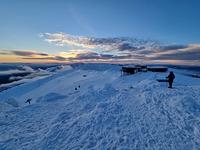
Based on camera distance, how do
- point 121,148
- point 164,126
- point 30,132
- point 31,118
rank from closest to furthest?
point 121,148
point 164,126
point 30,132
point 31,118

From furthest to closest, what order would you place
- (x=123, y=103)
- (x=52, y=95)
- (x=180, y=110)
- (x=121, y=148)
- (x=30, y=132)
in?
(x=52, y=95) → (x=123, y=103) → (x=180, y=110) → (x=30, y=132) → (x=121, y=148)

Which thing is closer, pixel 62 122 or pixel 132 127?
pixel 132 127

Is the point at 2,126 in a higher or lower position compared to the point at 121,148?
lower

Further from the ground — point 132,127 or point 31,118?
point 132,127

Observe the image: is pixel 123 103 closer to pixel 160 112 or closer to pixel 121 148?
pixel 160 112

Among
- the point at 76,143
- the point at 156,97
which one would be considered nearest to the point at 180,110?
the point at 156,97

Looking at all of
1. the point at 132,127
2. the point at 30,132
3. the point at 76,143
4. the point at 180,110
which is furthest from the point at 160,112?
the point at 30,132

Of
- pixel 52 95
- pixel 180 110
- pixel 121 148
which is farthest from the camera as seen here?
pixel 52 95

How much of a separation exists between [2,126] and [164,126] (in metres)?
9.00

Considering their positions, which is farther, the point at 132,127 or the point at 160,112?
the point at 160,112

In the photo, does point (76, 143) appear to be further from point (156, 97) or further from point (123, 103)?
point (156, 97)

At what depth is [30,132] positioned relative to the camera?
898 centimetres

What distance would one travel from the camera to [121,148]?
648 cm

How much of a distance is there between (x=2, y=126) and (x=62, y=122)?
11.8 ft
